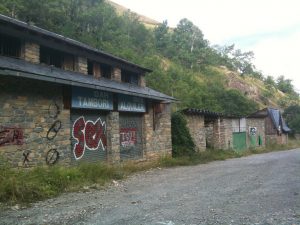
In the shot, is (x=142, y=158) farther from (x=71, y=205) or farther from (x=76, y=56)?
(x=71, y=205)

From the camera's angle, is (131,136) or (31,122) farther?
(131,136)

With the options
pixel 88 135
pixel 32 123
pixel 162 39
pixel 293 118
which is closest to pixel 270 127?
pixel 293 118

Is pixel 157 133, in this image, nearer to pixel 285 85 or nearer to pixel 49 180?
pixel 49 180

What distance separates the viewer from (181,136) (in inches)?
725

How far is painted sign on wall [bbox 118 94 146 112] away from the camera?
1394cm

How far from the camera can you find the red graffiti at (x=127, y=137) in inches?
562

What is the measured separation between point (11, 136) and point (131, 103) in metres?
6.15

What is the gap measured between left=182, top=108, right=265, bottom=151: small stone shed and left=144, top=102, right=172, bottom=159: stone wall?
2357 mm

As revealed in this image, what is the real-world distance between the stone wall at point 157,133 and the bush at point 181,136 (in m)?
1.00

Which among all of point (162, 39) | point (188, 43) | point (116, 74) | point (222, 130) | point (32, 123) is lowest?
point (222, 130)

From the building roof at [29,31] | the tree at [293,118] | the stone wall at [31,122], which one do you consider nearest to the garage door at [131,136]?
the building roof at [29,31]

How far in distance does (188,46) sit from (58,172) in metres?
70.0

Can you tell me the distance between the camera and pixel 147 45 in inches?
2386

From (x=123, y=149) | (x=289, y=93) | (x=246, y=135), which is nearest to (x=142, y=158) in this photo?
(x=123, y=149)
